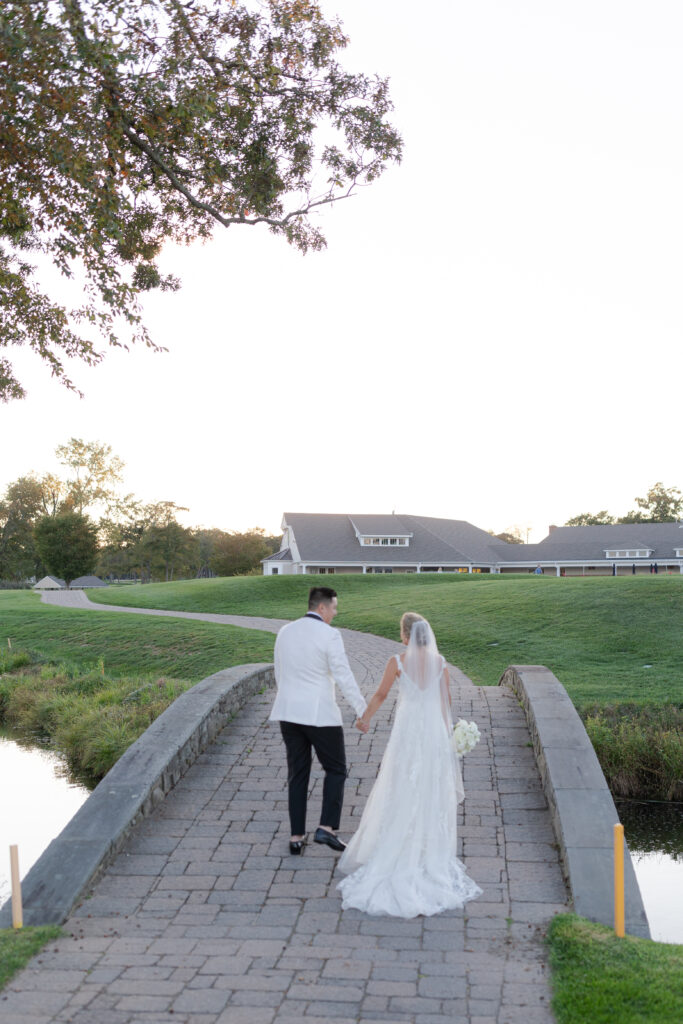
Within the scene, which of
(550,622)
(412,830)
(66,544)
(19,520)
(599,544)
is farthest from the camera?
(19,520)

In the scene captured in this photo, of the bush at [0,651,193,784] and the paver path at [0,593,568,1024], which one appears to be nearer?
the paver path at [0,593,568,1024]

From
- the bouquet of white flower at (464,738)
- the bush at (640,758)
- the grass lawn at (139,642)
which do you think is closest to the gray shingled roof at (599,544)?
the grass lawn at (139,642)

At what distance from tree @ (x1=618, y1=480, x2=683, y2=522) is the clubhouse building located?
25.3 meters

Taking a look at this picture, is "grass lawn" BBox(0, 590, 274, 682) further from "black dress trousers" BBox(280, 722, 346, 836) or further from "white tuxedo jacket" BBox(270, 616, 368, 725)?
"white tuxedo jacket" BBox(270, 616, 368, 725)

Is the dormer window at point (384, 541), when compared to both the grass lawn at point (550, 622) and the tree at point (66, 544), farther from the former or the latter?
the grass lawn at point (550, 622)

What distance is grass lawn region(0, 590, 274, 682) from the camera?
72.9 feet

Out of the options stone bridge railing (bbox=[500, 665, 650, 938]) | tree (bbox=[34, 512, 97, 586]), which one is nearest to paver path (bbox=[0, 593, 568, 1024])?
stone bridge railing (bbox=[500, 665, 650, 938])

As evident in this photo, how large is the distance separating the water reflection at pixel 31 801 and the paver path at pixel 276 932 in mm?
2637

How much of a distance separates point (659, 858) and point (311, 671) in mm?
5660

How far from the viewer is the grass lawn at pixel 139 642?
22219 millimetres

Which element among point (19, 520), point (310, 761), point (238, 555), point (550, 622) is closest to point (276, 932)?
point (310, 761)

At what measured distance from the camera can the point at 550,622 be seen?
25953 mm

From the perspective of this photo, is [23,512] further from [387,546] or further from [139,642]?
[139,642]

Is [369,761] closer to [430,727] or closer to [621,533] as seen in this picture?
[430,727]
